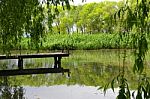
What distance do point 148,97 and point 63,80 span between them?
12239mm

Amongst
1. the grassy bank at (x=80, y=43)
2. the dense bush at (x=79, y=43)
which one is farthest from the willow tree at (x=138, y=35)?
the grassy bank at (x=80, y=43)

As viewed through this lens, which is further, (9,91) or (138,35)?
(9,91)

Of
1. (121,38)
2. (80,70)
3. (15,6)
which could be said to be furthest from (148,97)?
(80,70)

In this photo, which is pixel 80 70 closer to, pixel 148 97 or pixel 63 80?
pixel 63 80

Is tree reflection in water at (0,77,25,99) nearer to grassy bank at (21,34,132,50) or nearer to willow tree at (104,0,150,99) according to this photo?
willow tree at (104,0,150,99)

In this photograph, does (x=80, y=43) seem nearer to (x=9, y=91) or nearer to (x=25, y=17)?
(x=9, y=91)

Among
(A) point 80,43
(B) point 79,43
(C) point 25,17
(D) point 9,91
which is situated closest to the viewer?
(C) point 25,17

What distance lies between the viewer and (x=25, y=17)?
552 cm

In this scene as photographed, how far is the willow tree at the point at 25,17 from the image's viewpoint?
5.05 meters

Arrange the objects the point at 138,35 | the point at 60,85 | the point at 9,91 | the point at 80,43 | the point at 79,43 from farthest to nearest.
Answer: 1. the point at 79,43
2. the point at 80,43
3. the point at 60,85
4. the point at 9,91
5. the point at 138,35

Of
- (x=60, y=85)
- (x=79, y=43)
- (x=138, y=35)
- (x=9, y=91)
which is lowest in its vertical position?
(x=60, y=85)

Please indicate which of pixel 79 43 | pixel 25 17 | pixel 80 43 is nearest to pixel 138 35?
pixel 25 17

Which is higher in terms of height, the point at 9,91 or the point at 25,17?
the point at 25,17

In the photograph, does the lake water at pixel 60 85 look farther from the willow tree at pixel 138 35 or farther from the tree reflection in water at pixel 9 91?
the willow tree at pixel 138 35
